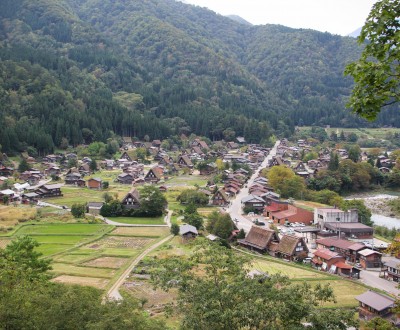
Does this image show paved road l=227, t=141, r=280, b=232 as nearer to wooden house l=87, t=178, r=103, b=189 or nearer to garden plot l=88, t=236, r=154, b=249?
garden plot l=88, t=236, r=154, b=249

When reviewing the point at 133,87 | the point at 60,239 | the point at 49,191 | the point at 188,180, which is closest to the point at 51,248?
the point at 60,239

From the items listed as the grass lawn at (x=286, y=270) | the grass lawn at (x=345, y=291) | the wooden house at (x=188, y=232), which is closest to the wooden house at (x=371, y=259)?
the grass lawn at (x=345, y=291)

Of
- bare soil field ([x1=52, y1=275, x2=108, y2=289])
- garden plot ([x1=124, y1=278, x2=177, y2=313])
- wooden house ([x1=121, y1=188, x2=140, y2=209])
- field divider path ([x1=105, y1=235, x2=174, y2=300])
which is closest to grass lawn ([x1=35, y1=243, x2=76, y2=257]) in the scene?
bare soil field ([x1=52, y1=275, x2=108, y2=289])

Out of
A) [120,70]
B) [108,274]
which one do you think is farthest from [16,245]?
[120,70]

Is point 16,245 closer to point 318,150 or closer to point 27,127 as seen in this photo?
point 27,127

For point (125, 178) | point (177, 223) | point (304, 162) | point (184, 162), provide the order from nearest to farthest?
1. point (177, 223)
2. point (125, 178)
3. point (184, 162)
4. point (304, 162)

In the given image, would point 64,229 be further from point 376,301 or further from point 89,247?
point 376,301
